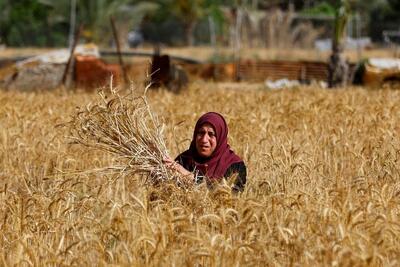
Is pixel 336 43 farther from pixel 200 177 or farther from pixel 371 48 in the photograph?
pixel 371 48

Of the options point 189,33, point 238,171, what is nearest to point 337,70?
point 238,171

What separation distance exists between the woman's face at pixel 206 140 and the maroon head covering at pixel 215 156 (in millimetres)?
25

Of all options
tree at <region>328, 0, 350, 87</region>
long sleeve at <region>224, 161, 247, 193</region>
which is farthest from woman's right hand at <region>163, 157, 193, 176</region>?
tree at <region>328, 0, 350, 87</region>

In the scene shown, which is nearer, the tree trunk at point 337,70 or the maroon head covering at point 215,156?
the maroon head covering at point 215,156

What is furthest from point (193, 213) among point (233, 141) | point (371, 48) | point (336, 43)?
point (371, 48)

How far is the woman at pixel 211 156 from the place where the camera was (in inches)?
243

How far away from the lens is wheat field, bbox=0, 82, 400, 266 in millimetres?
4195

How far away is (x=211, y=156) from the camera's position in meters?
6.30

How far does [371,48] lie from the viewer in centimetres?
4566

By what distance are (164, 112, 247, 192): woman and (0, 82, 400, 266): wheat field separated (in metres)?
0.18

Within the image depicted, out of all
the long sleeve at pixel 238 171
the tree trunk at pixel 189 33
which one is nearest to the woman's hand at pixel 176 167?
the long sleeve at pixel 238 171

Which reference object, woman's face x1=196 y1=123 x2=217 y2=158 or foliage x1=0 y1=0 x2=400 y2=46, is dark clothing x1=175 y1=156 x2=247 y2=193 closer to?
woman's face x1=196 y1=123 x2=217 y2=158

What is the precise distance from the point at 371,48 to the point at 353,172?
3907 centimetres

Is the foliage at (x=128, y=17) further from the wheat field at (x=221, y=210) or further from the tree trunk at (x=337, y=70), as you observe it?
the wheat field at (x=221, y=210)
